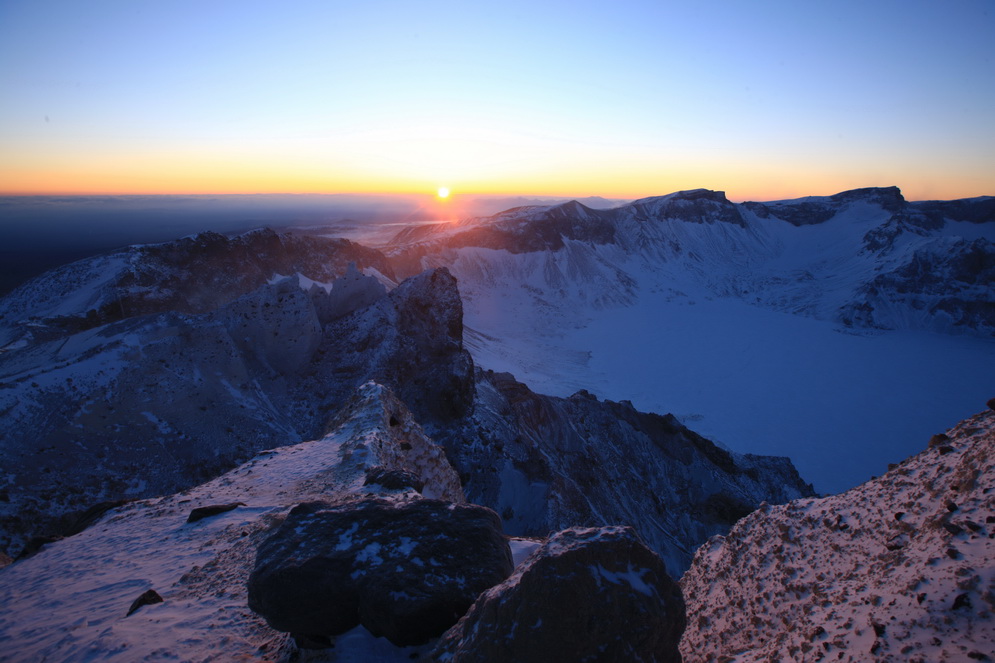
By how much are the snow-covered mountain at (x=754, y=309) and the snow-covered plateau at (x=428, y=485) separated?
69cm

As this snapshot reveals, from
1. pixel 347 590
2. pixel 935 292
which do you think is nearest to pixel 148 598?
pixel 347 590

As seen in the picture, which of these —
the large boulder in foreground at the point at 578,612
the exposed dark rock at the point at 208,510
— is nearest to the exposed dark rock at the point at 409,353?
the exposed dark rock at the point at 208,510

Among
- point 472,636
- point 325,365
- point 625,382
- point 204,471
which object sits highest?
point 472,636

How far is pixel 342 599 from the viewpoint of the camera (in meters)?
5.62

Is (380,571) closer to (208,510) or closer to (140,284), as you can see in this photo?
(208,510)

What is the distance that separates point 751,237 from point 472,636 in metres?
114

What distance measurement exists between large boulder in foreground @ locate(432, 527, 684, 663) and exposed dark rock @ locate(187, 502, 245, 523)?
6613 mm

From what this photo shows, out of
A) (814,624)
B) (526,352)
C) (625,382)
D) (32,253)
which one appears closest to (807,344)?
(625,382)

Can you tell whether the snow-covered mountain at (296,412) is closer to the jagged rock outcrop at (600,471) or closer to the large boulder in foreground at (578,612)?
the jagged rock outcrop at (600,471)

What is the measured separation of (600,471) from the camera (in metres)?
24.4

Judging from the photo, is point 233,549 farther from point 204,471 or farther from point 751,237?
point 751,237

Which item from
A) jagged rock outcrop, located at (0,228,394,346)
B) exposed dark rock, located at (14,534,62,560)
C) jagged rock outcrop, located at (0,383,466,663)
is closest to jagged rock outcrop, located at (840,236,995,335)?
jagged rock outcrop, located at (0,228,394,346)

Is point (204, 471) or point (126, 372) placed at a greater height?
point (126, 372)

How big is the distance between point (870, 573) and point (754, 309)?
77.5 m
